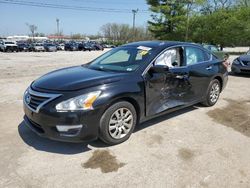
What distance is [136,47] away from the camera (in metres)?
4.53

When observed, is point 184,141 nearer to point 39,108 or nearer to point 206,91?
point 206,91

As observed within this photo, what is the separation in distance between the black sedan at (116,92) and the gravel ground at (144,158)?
0.30 m

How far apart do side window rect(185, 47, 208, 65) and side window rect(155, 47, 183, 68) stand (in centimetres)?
23

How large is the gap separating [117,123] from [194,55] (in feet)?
8.14

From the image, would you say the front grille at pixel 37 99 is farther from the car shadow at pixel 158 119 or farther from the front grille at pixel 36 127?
the car shadow at pixel 158 119

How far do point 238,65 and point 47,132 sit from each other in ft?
30.9

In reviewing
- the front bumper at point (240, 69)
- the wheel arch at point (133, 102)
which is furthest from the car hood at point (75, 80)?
the front bumper at point (240, 69)

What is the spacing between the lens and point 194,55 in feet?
16.4

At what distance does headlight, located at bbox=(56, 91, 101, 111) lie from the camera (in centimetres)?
309

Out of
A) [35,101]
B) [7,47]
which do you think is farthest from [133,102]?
[7,47]

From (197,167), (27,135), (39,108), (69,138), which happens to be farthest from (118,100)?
(27,135)

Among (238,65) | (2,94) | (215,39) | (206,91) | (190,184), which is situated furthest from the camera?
(215,39)

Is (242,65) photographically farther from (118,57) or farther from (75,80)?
(75,80)

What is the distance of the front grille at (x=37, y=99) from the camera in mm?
3190
